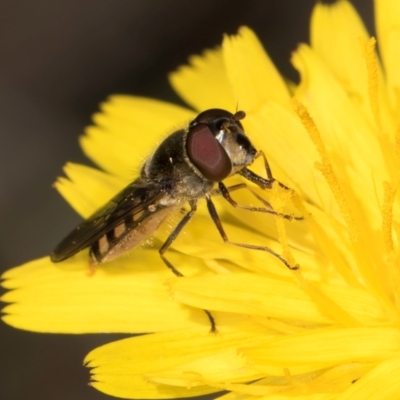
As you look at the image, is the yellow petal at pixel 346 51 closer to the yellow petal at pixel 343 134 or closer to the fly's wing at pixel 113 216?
the yellow petal at pixel 343 134

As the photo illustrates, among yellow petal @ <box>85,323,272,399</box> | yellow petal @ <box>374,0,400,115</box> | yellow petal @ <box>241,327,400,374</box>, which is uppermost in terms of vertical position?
yellow petal @ <box>374,0,400,115</box>

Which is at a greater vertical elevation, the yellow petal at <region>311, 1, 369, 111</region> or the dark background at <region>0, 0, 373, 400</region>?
the dark background at <region>0, 0, 373, 400</region>

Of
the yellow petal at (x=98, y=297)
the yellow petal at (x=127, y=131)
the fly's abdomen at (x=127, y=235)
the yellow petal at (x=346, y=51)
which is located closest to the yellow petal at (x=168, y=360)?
the yellow petal at (x=98, y=297)

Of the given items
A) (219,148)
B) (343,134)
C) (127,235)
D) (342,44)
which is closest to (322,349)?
(219,148)

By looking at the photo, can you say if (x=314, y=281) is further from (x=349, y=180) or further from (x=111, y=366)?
(x=111, y=366)

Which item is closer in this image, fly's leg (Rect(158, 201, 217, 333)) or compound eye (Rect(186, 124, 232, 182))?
compound eye (Rect(186, 124, 232, 182))

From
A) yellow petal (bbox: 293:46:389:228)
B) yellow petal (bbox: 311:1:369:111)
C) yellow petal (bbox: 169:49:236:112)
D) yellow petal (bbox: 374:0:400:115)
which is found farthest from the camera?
yellow petal (bbox: 169:49:236:112)

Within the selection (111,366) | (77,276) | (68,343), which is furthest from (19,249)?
(111,366)

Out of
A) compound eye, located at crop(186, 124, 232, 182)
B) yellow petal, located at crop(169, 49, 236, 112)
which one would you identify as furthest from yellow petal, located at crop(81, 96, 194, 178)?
compound eye, located at crop(186, 124, 232, 182)

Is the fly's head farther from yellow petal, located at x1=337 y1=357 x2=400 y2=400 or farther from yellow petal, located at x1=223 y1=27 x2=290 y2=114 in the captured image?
yellow petal, located at x1=337 y1=357 x2=400 y2=400
